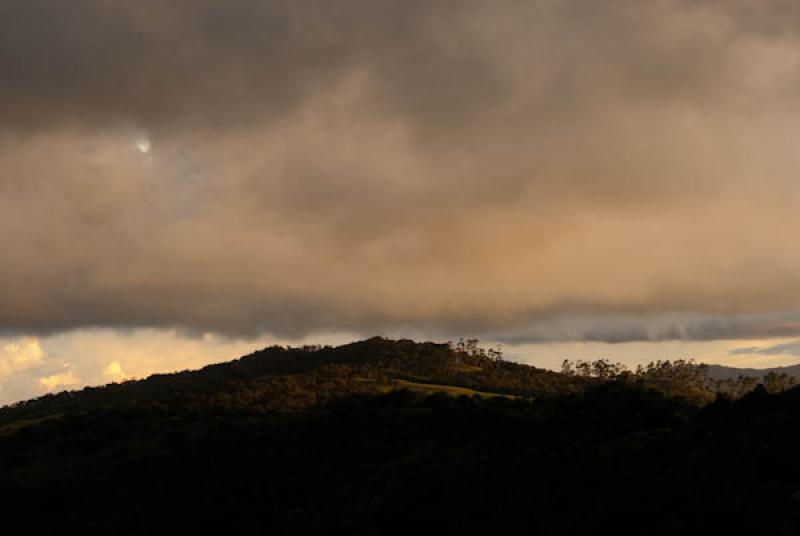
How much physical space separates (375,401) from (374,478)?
4912cm

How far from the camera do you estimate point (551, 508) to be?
4578 centimetres

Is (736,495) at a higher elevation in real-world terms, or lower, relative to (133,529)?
higher

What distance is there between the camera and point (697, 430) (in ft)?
169

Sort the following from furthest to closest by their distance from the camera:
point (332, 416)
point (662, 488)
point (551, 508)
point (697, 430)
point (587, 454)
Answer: point (332, 416), point (587, 454), point (697, 430), point (551, 508), point (662, 488)

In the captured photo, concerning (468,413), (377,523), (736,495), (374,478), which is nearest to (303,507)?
(374,478)

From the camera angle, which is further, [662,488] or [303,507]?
[303,507]

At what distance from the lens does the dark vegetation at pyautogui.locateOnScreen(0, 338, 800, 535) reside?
37531mm

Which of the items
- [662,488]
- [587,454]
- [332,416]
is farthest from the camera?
[332,416]

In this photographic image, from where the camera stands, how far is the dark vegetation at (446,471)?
37.5 m

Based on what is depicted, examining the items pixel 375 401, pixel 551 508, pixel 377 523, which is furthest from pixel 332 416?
pixel 551 508

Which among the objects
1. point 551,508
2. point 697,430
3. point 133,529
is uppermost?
point 697,430

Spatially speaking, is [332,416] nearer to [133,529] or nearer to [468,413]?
[468,413]

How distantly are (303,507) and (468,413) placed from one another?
35.0 m

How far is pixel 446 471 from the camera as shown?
6556 centimetres
